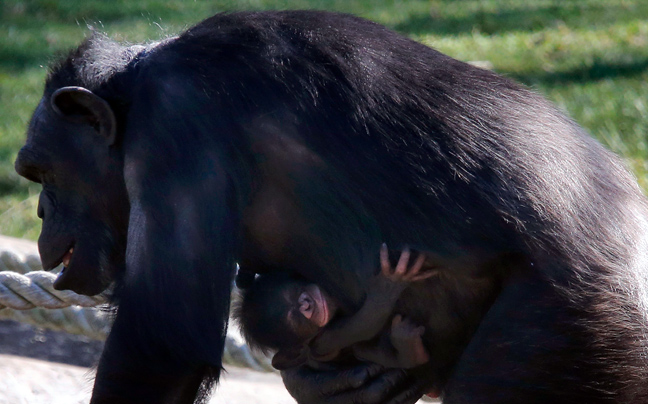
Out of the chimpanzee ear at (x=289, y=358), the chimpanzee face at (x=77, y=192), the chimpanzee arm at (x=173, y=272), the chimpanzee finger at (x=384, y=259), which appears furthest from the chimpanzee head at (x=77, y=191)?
the chimpanzee finger at (x=384, y=259)

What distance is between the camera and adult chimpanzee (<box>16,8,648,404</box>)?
9.92 ft

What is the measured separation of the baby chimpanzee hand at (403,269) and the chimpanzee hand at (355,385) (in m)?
0.50

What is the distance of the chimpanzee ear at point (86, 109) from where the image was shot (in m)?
3.56

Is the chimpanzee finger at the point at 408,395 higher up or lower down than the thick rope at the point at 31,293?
higher up

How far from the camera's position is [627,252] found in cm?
318

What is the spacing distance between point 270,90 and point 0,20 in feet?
31.7

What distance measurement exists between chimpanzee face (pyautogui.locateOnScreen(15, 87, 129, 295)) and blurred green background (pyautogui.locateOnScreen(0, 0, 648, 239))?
9.73ft

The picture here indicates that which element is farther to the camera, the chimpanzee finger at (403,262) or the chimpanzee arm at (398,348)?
the chimpanzee arm at (398,348)

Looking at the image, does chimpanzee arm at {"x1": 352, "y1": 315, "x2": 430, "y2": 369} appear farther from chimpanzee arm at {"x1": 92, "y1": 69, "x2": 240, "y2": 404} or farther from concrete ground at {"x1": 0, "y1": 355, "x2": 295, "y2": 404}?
concrete ground at {"x1": 0, "y1": 355, "x2": 295, "y2": 404}

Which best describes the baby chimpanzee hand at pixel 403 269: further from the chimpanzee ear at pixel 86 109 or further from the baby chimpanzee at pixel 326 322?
the chimpanzee ear at pixel 86 109

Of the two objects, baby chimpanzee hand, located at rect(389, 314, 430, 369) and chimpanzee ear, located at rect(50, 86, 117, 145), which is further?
chimpanzee ear, located at rect(50, 86, 117, 145)

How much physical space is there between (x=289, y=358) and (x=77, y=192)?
3.87 ft

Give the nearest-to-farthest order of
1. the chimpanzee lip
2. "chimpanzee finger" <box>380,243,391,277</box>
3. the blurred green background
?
"chimpanzee finger" <box>380,243,391,277</box>
the chimpanzee lip
the blurred green background

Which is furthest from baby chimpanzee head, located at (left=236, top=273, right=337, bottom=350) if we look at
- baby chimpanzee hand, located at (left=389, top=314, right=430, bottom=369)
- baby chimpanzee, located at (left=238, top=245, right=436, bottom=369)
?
baby chimpanzee hand, located at (left=389, top=314, right=430, bottom=369)
